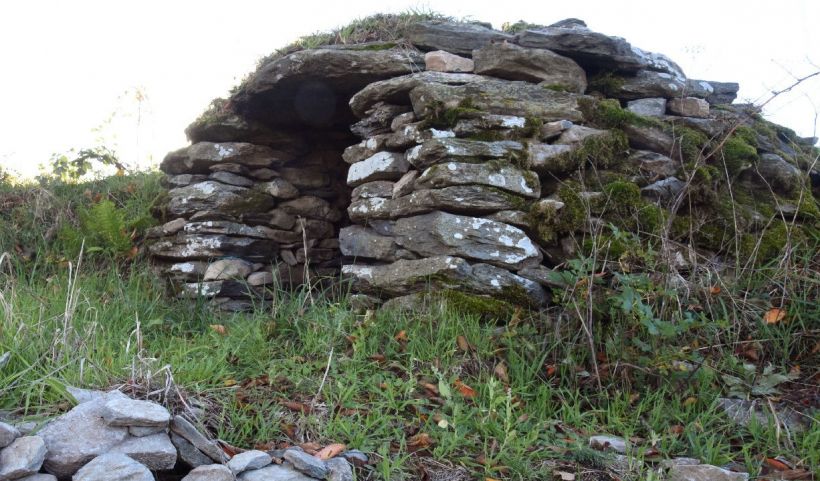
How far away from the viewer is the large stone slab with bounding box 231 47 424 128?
493 centimetres

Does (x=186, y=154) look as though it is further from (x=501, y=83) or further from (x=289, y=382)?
(x=289, y=382)

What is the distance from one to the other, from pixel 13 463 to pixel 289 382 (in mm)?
1306

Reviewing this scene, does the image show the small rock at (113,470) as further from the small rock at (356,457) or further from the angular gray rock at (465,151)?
the angular gray rock at (465,151)

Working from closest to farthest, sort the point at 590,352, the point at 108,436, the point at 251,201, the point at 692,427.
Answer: the point at 108,436 → the point at 692,427 → the point at 590,352 → the point at 251,201

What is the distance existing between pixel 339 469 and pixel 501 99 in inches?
110

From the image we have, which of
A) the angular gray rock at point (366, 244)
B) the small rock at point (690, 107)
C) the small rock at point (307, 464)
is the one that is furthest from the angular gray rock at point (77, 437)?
the small rock at point (690, 107)

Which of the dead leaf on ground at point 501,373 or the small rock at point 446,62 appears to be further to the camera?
the small rock at point 446,62

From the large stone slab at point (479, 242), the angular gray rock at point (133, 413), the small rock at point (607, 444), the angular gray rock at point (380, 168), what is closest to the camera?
the angular gray rock at point (133, 413)

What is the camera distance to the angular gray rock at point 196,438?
2.51 meters

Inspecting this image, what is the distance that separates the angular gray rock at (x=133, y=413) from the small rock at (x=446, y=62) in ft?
10.5

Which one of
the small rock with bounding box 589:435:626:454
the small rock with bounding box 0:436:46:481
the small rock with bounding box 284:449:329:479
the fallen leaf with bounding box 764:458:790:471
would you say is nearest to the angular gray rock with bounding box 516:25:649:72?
the small rock with bounding box 589:435:626:454

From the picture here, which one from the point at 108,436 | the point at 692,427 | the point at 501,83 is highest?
the point at 501,83

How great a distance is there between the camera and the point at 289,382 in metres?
3.27

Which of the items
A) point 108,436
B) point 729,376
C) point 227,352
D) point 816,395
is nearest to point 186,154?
point 227,352
